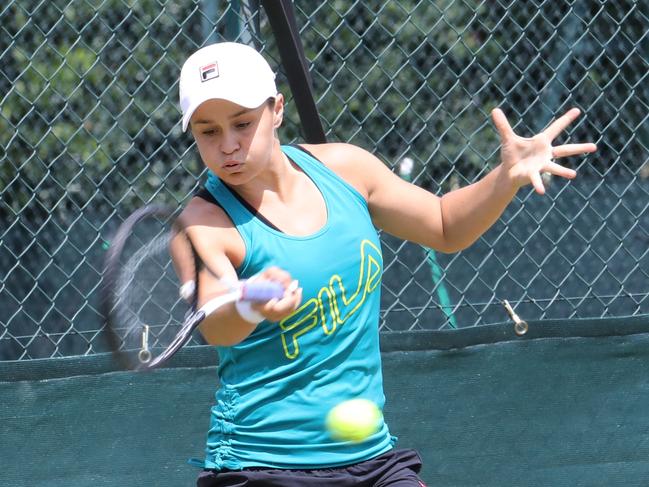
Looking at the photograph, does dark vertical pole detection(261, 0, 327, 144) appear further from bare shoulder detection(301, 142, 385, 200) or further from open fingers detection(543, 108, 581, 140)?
open fingers detection(543, 108, 581, 140)

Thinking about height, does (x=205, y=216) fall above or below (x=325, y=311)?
above

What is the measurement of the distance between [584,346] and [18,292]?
184 centimetres

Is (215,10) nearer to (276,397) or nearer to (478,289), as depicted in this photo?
(478,289)

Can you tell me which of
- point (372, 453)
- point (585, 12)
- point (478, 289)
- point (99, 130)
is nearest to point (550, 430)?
point (478, 289)

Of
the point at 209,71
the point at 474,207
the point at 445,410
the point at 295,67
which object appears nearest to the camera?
the point at 209,71

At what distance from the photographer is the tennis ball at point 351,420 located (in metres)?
2.40

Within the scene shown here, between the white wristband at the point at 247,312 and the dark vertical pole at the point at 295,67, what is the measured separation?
121 cm

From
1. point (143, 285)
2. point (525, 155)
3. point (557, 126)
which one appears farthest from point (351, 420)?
point (557, 126)

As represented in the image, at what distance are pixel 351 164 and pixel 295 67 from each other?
2.44 feet

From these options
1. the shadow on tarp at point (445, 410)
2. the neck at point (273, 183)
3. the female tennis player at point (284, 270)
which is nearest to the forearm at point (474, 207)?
the female tennis player at point (284, 270)

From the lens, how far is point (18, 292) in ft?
11.5

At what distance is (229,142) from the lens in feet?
7.64

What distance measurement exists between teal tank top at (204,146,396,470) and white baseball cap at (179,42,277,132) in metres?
0.22

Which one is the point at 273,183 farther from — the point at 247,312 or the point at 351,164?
the point at 247,312
